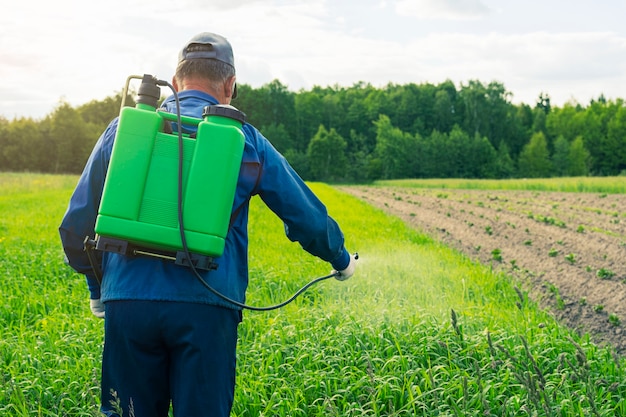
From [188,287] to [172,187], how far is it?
390 mm

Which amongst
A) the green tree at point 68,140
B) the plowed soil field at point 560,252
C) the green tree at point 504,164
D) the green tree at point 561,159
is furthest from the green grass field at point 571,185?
the green tree at point 68,140

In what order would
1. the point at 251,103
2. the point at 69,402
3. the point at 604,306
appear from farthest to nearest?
the point at 251,103, the point at 604,306, the point at 69,402

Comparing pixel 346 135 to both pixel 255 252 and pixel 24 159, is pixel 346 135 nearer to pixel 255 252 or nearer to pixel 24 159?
pixel 24 159

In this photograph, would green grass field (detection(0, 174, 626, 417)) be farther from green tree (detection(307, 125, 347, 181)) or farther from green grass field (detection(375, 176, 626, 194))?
green tree (detection(307, 125, 347, 181))

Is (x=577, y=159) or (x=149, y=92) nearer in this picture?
(x=149, y=92)

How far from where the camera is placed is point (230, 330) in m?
2.49

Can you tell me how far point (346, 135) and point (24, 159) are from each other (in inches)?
1873

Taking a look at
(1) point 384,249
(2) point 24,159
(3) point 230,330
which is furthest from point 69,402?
(2) point 24,159

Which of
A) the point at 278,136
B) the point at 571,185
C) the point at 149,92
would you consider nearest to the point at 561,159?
the point at 278,136

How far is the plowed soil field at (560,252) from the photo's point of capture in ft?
21.4

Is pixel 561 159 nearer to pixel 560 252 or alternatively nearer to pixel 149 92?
pixel 560 252

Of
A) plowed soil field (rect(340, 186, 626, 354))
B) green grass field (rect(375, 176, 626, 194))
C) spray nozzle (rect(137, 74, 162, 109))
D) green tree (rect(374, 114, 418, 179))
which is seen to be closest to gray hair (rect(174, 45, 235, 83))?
spray nozzle (rect(137, 74, 162, 109))

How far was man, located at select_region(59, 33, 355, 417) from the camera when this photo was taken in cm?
236

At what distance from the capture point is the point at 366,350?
4.05 metres
